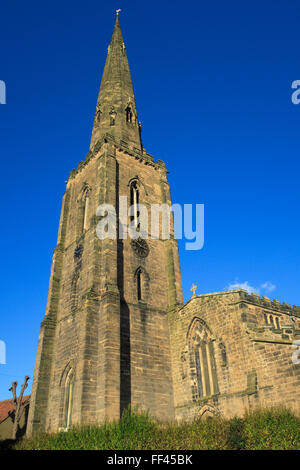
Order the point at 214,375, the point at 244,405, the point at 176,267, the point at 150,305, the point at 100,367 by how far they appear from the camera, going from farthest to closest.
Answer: the point at 176,267
the point at 150,305
the point at 214,375
the point at 100,367
the point at 244,405

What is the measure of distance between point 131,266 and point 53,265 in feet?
19.7

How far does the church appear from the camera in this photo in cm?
1605

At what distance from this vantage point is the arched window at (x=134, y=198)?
24.4m

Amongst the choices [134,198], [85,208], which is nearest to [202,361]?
[134,198]

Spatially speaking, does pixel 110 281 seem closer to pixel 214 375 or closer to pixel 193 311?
pixel 193 311

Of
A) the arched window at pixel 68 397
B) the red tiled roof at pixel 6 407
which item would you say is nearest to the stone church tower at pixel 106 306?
the arched window at pixel 68 397

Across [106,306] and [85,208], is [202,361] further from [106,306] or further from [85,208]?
[85,208]

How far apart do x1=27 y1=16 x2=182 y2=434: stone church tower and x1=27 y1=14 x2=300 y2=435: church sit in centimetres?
6

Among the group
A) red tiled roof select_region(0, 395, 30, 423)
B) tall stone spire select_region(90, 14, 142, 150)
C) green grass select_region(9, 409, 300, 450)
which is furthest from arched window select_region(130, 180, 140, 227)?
red tiled roof select_region(0, 395, 30, 423)

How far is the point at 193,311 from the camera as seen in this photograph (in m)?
20.5

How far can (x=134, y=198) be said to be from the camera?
2544cm

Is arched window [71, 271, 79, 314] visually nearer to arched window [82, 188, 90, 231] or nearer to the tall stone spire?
arched window [82, 188, 90, 231]

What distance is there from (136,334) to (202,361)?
371 centimetres
